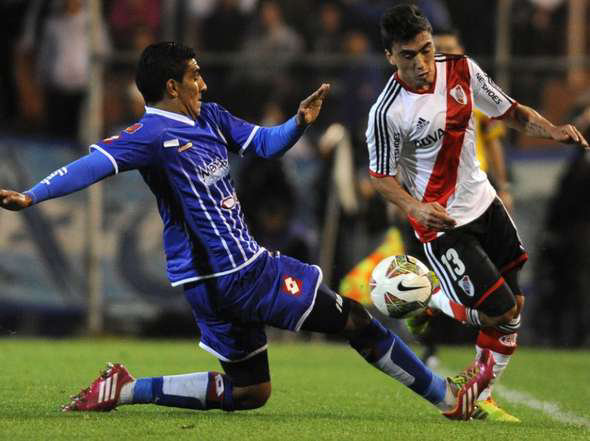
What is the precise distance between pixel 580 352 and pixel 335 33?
425 centimetres

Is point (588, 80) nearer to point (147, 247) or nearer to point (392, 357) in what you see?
point (147, 247)

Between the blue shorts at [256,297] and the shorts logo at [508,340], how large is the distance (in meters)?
1.29

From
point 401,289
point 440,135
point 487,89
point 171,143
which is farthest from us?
point 487,89

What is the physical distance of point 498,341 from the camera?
719cm

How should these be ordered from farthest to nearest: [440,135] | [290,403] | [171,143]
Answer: [290,403], [440,135], [171,143]

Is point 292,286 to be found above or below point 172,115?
below

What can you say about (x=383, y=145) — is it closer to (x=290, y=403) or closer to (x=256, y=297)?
(x=256, y=297)

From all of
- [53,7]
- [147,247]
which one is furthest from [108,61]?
[147,247]

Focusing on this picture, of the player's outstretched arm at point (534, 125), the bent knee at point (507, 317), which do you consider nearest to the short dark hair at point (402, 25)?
the player's outstretched arm at point (534, 125)

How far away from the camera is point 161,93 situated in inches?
253

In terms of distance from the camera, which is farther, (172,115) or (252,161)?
(252,161)

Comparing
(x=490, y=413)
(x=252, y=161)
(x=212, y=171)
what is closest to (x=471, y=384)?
(x=490, y=413)

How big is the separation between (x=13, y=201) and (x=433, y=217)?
209 cm

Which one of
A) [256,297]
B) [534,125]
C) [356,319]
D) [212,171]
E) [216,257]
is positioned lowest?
[356,319]
